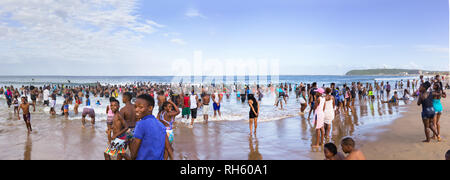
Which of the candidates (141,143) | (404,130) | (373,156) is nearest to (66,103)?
(141,143)

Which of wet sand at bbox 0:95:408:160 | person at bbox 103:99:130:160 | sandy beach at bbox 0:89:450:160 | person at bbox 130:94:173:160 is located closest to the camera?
person at bbox 130:94:173:160

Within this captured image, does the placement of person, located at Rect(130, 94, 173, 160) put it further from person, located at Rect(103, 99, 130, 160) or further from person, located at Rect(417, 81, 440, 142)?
person, located at Rect(417, 81, 440, 142)

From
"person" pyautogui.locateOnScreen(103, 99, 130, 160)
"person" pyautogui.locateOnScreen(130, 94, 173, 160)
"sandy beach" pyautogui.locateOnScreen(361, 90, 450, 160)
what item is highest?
"person" pyautogui.locateOnScreen(130, 94, 173, 160)

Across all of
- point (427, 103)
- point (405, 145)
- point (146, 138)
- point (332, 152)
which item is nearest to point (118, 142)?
point (146, 138)

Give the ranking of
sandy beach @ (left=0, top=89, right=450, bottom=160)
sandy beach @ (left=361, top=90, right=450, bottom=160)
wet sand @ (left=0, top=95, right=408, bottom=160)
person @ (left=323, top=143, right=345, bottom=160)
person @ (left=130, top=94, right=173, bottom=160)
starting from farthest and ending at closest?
1. wet sand @ (left=0, top=95, right=408, bottom=160)
2. sandy beach @ (left=0, top=89, right=450, bottom=160)
3. sandy beach @ (left=361, top=90, right=450, bottom=160)
4. person @ (left=323, top=143, right=345, bottom=160)
5. person @ (left=130, top=94, right=173, bottom=160)

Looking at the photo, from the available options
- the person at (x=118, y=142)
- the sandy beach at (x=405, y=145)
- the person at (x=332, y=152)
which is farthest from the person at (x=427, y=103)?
the person at (x=118, y=142)

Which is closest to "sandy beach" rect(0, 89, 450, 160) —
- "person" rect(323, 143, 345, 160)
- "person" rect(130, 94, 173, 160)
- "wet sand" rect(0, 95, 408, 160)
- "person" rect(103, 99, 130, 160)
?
"wet sand" rect(0, 95, 408, 160)

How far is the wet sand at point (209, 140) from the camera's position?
7.06 m

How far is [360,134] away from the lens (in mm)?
8734

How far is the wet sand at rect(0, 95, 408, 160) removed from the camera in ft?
23.2
